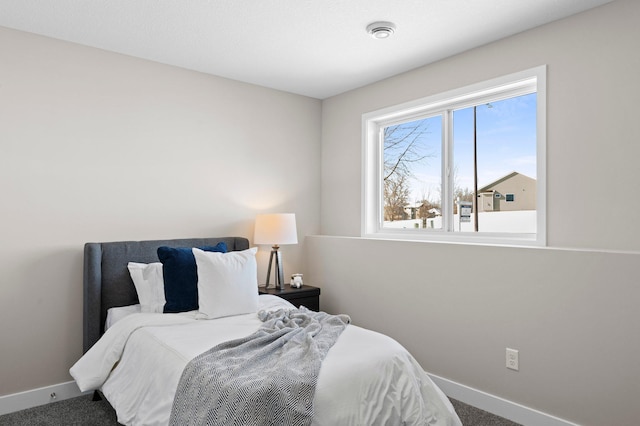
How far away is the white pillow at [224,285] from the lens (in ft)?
9.58

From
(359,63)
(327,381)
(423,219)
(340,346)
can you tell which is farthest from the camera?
(423,219)

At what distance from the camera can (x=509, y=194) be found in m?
3.21

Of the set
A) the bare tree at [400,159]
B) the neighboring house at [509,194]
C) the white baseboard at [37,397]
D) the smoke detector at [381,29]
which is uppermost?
the smoke detector at [381,29]

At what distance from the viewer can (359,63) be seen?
11.8 ft

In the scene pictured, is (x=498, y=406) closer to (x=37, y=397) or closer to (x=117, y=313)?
(x=117, y=313)

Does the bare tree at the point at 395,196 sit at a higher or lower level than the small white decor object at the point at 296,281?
higher

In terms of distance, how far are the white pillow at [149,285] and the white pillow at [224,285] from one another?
327 millimetres

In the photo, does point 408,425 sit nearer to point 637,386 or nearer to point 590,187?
point 637,386

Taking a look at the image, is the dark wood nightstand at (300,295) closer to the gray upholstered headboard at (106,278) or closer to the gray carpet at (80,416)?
the gray upholstered headboard at (106,278)

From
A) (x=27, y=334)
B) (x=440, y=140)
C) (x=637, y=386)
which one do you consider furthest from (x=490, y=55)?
(x=27, y=334)

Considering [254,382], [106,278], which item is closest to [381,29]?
[254,382]

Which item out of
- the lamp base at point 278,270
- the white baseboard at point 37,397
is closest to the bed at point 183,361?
the white baseboard at point 37,397

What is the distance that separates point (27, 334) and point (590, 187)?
3.84 meters

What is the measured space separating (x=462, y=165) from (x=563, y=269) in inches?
48.2
